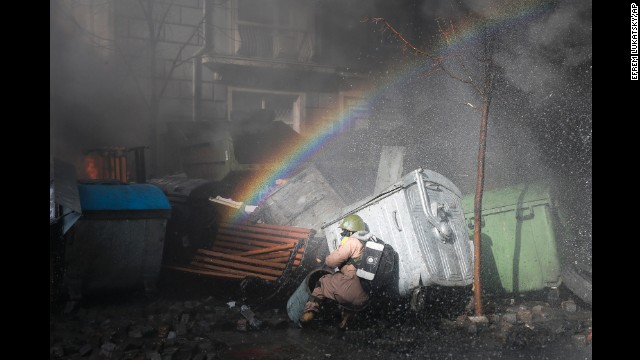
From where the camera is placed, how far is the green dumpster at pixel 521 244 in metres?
6.36

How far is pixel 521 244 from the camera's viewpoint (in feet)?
21.1

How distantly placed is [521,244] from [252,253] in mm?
3371

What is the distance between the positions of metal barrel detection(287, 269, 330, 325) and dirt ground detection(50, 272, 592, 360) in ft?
0.41

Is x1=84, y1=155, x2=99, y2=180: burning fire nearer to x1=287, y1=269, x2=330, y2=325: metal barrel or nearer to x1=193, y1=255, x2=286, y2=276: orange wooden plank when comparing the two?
x1=193, y1=255, x2=286, y2=276: orange wooden plank

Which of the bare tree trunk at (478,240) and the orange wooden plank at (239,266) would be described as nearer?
the bare tree trunk at (478,240)

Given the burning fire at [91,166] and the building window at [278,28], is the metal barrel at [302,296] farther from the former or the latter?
the building window at [278,28]

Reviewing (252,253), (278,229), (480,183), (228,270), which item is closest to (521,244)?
(480,183)

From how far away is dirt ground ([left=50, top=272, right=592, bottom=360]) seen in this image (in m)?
4.51

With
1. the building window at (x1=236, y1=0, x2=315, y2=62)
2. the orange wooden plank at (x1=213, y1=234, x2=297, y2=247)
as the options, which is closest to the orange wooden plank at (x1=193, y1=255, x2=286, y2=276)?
the orange wooden plank at (x1=213, y1=234, x2=297, y2=247)

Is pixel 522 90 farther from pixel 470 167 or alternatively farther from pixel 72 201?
pixel 72 201

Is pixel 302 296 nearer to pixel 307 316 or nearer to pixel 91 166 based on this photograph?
pixel 307 316

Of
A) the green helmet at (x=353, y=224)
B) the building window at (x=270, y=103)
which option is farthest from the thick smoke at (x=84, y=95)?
the green helmet at (x=353, y=224)

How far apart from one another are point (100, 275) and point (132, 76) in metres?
7.40

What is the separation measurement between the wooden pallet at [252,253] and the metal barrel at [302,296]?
26.1 inches
